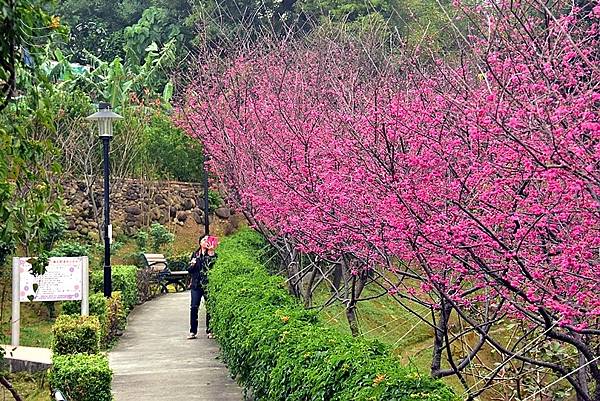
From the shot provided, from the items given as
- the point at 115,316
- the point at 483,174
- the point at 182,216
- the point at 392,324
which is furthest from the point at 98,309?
the point at 182,216

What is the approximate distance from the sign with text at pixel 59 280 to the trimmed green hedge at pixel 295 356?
3.05 m

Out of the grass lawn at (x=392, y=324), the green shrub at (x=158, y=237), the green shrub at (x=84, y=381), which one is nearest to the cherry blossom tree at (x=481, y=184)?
the grass lawn at (x=392, y=324)

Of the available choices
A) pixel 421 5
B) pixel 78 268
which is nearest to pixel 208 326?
pixel 78 268

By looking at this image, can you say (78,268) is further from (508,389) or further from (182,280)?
(182,280)

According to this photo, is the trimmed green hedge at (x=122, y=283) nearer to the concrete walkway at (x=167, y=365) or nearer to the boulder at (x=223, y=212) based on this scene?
the concrete walkway at (x=167, y=365)

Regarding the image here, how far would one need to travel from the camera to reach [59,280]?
12.7 m

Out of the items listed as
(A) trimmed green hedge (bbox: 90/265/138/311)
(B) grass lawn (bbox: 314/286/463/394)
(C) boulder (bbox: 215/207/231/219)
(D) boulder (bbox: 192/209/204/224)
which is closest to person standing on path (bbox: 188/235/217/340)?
(B) grass lawn (bbox: 314/286/463/394)

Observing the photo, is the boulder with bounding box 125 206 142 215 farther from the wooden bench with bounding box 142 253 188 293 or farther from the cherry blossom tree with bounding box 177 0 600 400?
the cherry blossom tree with bounding box 177 0 600 400

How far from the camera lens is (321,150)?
8.62 meters

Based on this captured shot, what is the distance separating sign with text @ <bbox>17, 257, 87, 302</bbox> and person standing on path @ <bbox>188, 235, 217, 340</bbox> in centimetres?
156

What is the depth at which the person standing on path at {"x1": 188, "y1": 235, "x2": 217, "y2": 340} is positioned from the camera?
1278 centimetres

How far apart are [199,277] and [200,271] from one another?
112mm

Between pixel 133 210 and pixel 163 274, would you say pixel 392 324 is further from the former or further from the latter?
pixel 133 210

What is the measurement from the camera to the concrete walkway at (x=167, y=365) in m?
9.09
